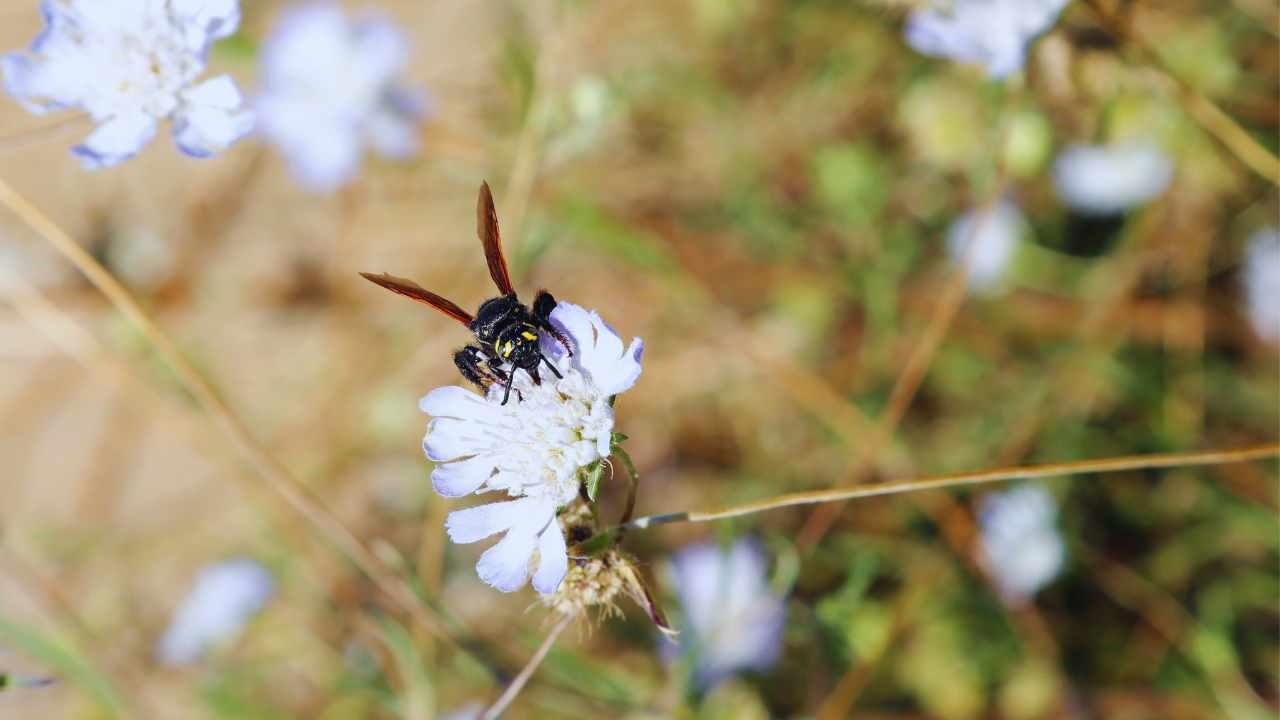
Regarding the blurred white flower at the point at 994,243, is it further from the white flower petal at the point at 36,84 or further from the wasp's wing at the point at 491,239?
the white flower petal at the point at 36,84

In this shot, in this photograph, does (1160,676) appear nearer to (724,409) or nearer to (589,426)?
(724,409)

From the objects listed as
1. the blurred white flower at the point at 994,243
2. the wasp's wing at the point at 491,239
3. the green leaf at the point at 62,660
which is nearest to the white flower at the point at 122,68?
the wasp's wing at the point at 491,239

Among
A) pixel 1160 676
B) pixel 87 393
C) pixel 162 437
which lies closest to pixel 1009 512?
pixel 1160 676

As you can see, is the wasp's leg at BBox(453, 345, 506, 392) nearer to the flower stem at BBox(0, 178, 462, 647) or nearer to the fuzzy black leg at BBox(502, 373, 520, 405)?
the fuzzy black leg at BBox(502, 373, 520, 405)

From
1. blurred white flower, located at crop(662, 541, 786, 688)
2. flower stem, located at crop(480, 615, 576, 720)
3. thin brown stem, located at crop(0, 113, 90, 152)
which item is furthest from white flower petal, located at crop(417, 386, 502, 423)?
blurred white flower, located at crop(662, 541, 786, 688)

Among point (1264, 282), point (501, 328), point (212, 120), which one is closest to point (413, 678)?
point (501, 328)

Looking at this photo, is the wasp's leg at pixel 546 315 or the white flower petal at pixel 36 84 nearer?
the wasp's leg at pixel 546 315
